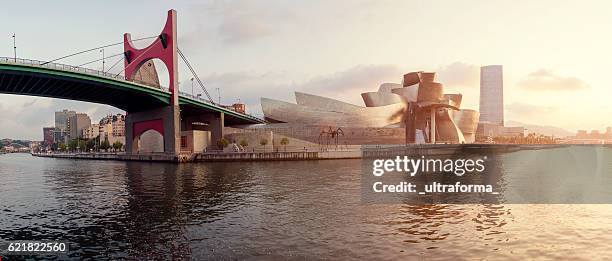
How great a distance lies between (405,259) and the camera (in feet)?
41.5

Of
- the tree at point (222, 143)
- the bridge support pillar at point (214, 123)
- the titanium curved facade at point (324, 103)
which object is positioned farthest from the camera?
the titanium curved facade at point (324, 103)

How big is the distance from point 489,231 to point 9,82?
68.6 metres

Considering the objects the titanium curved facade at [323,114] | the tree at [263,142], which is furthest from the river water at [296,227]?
the titanium curved facade at [323,114]

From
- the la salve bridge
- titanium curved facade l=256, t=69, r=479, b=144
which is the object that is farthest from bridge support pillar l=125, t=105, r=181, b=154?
titanium curved facade l=256, t=69, r=479, b=144

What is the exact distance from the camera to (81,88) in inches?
2685

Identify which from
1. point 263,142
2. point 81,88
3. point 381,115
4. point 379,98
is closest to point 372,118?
point 381,115

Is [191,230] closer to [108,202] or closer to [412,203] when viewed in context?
[108,202]

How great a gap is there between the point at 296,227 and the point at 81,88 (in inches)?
2549

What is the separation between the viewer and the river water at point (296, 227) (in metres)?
13.6

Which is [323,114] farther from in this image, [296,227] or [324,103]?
[296,227]

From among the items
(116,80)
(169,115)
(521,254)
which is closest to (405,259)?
(521,254)

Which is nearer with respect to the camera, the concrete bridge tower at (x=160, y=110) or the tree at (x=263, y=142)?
the concrete bridge tower at (x=160, y=110)

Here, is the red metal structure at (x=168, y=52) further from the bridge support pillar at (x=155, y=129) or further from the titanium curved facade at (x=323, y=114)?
Answer: the titanium curved facade at (x=323, y=114)

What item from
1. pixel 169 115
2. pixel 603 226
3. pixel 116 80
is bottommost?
pixel 603 226
